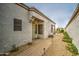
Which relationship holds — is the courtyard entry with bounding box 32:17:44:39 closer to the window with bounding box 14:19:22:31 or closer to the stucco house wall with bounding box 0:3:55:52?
the stucco house wall with bounding box 0:3:55:52

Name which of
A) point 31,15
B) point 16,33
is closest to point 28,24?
point 31,15

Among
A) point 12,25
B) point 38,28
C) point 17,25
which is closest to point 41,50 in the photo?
point 17,25

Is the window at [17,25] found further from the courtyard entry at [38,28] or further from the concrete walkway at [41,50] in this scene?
the courtyard entry at [38,28]

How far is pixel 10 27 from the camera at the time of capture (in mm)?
4836

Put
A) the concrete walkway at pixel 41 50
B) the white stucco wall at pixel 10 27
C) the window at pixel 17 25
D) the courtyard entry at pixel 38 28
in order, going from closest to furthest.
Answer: the white stucco wall at pixel 10 27 < the concrete walkway at pixel 41 50 < the window at pixel 17 25 < the courtyard entry at pixel 38 28

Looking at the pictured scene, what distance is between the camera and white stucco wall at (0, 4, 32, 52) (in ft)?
14.4

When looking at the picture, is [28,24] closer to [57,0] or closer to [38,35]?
[57,0]

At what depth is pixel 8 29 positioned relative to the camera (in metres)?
4.70

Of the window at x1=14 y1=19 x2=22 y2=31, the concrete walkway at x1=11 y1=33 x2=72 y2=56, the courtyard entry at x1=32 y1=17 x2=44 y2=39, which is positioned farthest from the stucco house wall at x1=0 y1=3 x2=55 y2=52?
the courtyard entry at x1=32 y1=17 x2=44 y2=39

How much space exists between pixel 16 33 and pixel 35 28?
15.0 feet

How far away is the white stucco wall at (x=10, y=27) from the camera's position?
173 inches

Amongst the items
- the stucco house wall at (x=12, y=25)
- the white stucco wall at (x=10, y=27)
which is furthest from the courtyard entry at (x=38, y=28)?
the white stucco wall at (x=10, y=27)

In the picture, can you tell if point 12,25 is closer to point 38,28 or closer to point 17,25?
point 17,25

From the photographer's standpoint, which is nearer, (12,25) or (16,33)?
(12,25)
